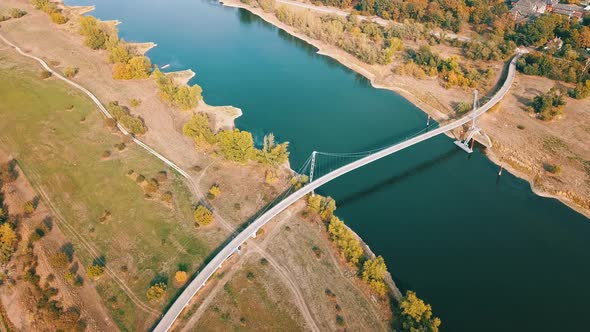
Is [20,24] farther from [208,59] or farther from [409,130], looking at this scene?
[409,130]

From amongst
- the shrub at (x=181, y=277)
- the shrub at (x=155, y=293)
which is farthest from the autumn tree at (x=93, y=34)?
the shrub at (x=155, y=293)

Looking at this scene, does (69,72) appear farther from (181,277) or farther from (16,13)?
(181,277)

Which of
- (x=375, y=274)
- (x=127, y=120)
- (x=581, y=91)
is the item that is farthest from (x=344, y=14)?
(x=375, y=274)

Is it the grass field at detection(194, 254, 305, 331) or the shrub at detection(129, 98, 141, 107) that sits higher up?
the shrub at detection(129, 98, 141, 107)

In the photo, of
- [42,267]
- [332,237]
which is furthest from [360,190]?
[42,267]

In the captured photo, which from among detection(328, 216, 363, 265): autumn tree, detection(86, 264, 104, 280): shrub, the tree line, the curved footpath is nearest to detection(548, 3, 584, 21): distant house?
the curved footpath

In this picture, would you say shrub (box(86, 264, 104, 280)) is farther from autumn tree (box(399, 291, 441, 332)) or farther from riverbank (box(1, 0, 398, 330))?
autumn tree (box(399, 291, 441, 332))
